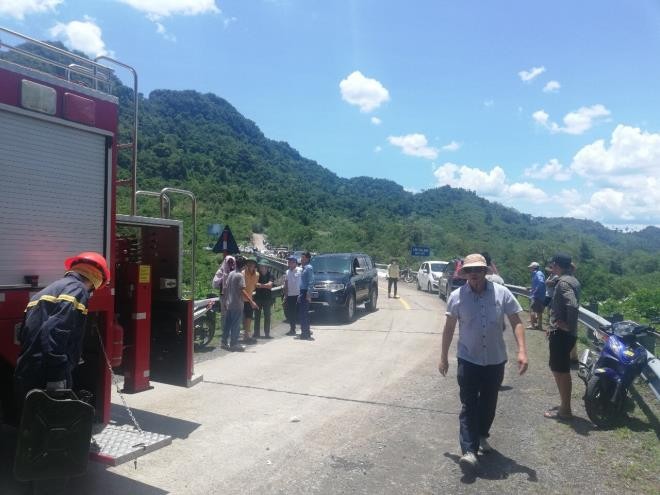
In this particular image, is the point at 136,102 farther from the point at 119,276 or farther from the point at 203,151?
the point at 203,151

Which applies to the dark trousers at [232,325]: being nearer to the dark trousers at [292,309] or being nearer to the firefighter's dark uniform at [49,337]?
the dark trousers at [292,309]

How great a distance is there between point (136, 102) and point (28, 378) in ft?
9.09

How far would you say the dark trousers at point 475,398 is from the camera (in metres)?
5.12

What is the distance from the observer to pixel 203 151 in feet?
407

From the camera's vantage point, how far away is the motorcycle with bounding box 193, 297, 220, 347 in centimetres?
1069

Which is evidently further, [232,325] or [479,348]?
[232,325]

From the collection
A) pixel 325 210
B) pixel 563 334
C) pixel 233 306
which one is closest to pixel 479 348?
pixel 563 334

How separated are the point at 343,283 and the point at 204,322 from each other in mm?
5559

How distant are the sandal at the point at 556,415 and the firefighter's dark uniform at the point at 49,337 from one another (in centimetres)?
522

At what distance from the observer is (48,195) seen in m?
4.39

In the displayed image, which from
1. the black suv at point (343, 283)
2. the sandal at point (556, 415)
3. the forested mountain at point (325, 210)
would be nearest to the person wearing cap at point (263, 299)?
the black suv at point (343, 283)

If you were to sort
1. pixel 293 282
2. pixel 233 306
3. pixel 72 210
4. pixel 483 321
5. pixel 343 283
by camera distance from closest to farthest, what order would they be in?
pixel 72 210
pixel 483 321
pixel 233 306
pixel 293 282
pixel 343 283

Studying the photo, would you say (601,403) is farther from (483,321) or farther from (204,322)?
(204,322)

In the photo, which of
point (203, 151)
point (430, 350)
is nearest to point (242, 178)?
point (203, 151)
